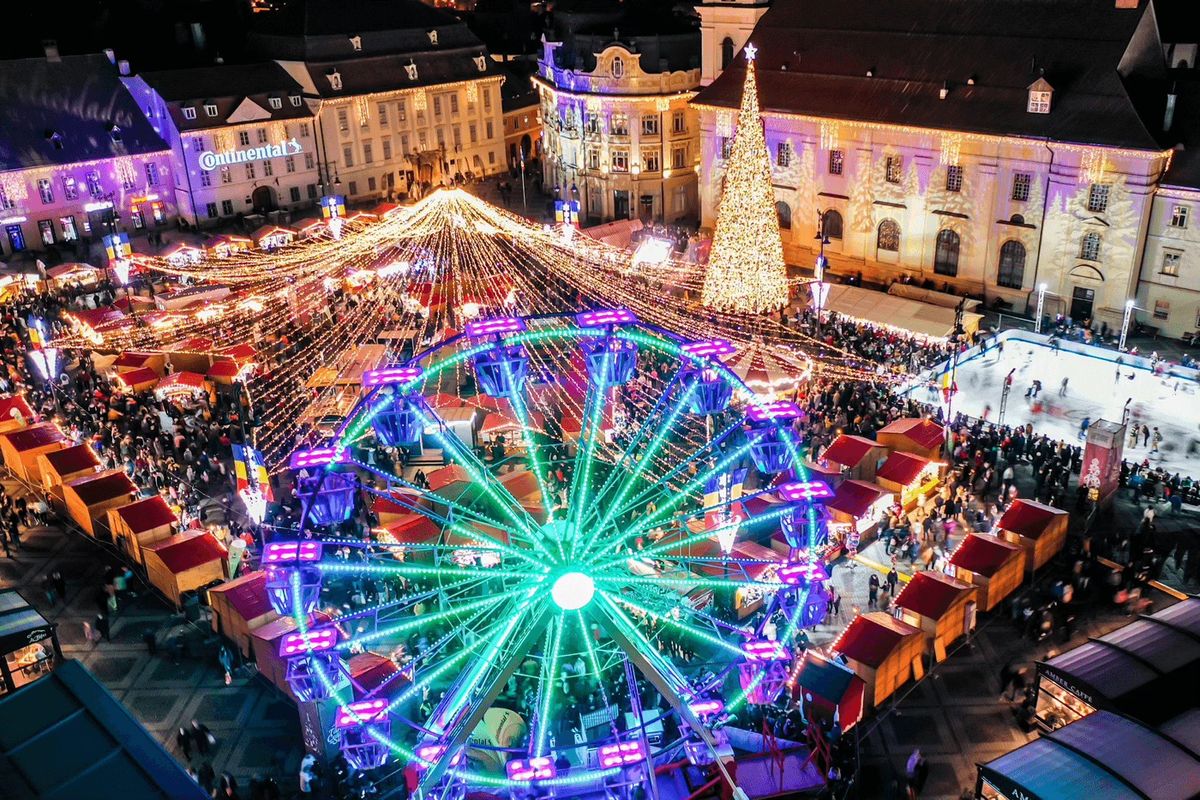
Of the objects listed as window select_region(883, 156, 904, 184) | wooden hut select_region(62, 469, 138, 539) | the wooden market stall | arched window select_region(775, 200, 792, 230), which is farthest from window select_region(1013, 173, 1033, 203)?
wooden hut select_region(62, 469, 138, 539)

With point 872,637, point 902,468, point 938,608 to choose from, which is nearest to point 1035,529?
point 902,468

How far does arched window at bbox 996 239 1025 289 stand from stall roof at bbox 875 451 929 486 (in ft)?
61.1

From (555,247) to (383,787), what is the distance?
32.7 meters

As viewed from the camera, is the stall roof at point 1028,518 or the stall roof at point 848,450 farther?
the stall roof at point 848,450

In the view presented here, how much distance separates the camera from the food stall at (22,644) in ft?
77.5

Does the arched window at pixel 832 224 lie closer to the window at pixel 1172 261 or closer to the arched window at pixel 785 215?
the arched window at pixel 785 215

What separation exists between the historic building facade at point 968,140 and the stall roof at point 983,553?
21.1 m

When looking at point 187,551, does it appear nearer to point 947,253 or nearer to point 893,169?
point 893,169

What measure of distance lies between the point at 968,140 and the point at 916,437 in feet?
63.7

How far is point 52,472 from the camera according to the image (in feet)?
111

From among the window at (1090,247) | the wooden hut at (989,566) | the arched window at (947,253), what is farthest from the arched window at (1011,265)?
the wooden hut at (989,566)

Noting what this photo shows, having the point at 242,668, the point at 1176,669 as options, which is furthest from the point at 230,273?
the point at 1176,669

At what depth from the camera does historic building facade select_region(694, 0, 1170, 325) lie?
44344mm

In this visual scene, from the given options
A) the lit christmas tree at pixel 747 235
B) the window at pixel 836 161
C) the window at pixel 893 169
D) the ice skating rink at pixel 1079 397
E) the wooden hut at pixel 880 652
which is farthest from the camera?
the window at pixel 836 161
